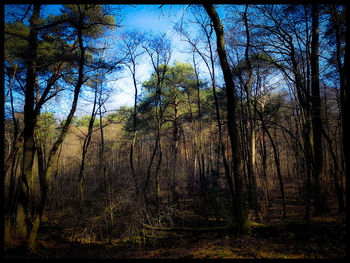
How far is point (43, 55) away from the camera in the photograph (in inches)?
285

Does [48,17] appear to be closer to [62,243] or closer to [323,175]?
[62,243]

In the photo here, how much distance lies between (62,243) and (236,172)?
7329 mm

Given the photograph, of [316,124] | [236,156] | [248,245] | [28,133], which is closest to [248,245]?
[248,245]

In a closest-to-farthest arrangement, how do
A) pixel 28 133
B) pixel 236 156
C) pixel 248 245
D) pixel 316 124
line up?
1. pixel 248 245
2. pixel 236 156
3. pixel 28 133
4. pixel 316 124

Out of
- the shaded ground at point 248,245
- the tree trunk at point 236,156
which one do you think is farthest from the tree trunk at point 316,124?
the tree trunk at point 236,156

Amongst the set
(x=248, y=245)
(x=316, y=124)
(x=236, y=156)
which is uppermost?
(x=316, y=124)

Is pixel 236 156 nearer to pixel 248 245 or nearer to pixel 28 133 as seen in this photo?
pixel 248 245

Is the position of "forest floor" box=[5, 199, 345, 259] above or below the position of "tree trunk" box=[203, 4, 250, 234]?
below

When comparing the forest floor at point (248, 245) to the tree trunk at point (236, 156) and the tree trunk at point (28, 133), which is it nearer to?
the tree trunk at point (236, 156)

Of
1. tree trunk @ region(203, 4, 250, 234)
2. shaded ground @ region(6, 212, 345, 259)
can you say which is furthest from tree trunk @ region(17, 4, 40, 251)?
tree trunk @ region(203, 4, 250, 234)

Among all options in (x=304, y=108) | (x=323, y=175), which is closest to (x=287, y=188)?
(x=323, y=175)

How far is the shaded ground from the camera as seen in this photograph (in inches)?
148

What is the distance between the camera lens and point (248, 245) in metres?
4.22

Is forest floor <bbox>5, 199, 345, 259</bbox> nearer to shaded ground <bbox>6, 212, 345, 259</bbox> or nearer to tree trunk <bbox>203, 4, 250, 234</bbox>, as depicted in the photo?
shaded ground <bbox>6, 212, 345, 259</bbox>
